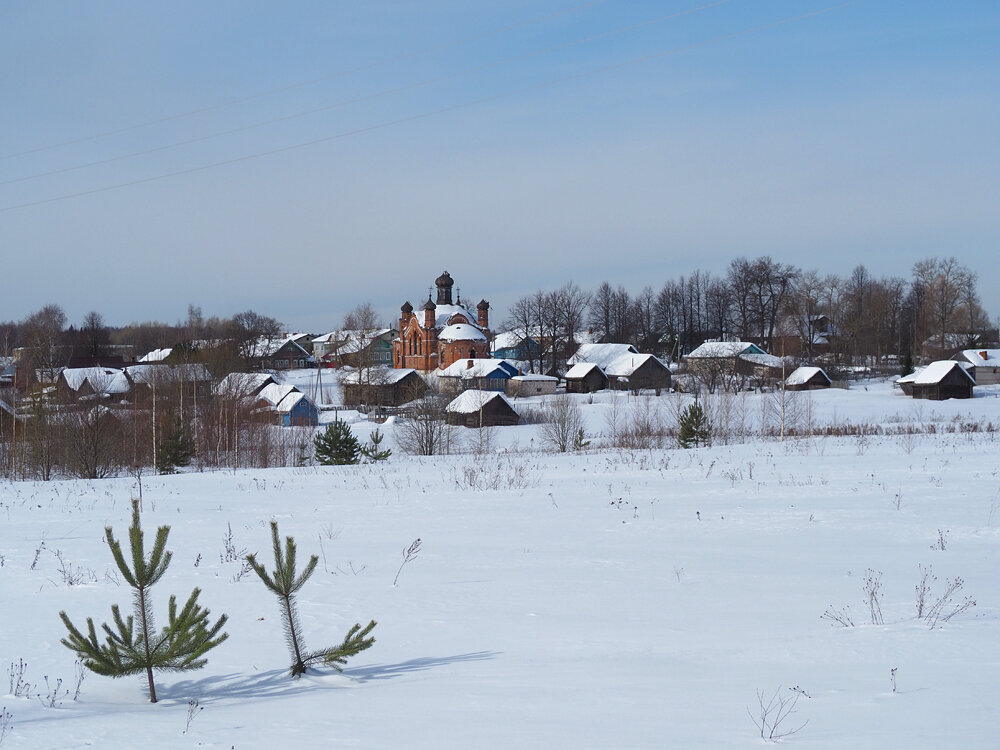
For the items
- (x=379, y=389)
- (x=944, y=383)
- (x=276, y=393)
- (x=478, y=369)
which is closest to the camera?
(x=276, y=393)

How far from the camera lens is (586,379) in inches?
3012

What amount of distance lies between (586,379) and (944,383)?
28.8 meters

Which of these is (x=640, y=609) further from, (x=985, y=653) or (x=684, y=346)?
(x=684, y=346)

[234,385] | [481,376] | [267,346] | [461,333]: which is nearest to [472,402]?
[234,385]

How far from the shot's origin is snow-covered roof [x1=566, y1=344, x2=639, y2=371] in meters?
81.9

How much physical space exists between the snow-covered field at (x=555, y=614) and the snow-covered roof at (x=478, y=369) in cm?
5720

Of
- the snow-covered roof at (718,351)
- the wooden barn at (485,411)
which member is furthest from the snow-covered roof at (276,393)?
the snow-covered roof at (718,351)

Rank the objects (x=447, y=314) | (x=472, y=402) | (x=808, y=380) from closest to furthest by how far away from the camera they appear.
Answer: (x=472, y=402) < (x=808, y=380) < (x=447, y=314)

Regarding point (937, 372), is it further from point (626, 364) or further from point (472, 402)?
point (472, 402)

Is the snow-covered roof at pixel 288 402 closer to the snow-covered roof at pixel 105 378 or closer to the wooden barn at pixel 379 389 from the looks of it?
the snow-covered roof at pixel 105 378

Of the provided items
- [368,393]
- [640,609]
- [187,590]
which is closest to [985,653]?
[640,609]

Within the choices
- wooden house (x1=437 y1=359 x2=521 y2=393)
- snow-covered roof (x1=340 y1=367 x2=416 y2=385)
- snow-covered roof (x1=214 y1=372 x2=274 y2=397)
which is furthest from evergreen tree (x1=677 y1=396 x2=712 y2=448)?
snow-covered roof (x1=340 y1=367 x2=416 y2=385)

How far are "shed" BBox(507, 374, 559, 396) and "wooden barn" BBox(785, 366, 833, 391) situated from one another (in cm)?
2057

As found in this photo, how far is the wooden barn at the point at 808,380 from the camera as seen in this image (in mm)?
68438
